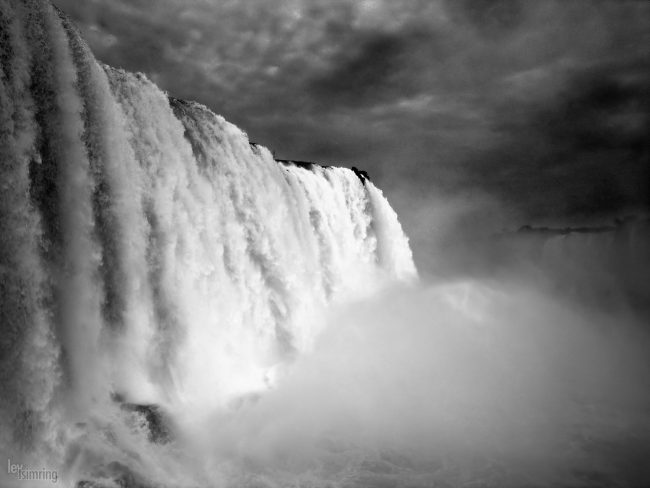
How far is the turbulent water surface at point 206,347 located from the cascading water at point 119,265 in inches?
1.0

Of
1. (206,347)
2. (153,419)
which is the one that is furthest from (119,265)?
(206,347)

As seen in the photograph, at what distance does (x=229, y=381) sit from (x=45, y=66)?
19.4 feet

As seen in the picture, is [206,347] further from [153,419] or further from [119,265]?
[119,265]

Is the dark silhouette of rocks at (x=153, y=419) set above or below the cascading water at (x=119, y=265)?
below

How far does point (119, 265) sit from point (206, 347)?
2473mm

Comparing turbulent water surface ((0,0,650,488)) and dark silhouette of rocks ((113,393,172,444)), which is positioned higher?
turbulent water surface ((0,0,650,488))

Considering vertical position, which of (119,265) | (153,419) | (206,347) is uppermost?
Result: (119,265)

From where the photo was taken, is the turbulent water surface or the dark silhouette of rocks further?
the dark silhouette of rocks

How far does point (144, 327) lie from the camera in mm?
6586

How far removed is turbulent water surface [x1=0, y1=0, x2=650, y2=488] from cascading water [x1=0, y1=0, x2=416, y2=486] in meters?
0.03

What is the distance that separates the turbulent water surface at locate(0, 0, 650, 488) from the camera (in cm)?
464

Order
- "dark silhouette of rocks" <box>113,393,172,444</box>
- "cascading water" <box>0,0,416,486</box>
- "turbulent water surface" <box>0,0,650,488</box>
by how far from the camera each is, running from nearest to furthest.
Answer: "cascading water" <box>0,0,416,486</box>, "turbulent water surface" <box>0,0,650,488</box>, "dark silhouette of rocks" <box>113,393,172,444</box>

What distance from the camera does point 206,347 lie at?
25.6 feet

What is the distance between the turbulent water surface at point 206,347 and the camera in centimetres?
464
